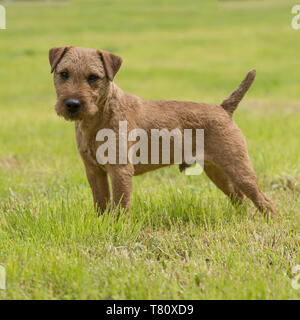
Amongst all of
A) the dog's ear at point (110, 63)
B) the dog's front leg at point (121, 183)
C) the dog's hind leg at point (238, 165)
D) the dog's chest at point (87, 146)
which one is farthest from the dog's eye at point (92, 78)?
the dog's hind leg at point (238, 165)

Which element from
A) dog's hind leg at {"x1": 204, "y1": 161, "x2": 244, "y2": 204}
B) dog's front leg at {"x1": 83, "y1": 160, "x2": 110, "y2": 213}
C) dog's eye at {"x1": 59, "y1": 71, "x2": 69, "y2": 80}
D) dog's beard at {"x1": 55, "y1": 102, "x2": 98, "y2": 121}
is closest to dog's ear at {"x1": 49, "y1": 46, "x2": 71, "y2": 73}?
dog's eye at {"x1": 59, "y1": 71, "x2": 69, "y2": 80}

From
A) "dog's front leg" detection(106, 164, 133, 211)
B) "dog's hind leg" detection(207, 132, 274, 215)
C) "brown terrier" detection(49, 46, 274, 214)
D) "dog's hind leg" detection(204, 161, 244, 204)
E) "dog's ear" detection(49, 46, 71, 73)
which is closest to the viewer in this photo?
"brown terrier" detection(49, 46, 274, 214)

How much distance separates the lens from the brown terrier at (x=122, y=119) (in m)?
4.20

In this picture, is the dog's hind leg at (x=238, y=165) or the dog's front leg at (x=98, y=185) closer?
the dog's front leg at (x=98, y=185)

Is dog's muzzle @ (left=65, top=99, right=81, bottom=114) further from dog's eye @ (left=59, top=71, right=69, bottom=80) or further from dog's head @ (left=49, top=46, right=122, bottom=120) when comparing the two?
dog's eye @ (left=59, top=71, right=69, bottom=80)

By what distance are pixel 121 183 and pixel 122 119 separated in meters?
0.62

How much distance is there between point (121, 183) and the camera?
4488 mm

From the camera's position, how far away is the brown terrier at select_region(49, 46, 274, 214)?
4.20 metres

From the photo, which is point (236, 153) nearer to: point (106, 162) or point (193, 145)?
point (193, 145)

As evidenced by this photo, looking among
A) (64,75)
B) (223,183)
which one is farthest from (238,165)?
(64,75)

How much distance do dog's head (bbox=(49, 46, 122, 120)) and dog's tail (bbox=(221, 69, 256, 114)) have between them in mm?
1406

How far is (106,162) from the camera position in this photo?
14.8 ft

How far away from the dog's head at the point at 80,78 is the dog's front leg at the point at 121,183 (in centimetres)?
60

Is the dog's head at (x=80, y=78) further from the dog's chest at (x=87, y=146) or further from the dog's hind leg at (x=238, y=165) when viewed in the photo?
the dog's hind leg at (x=238, y=165)
